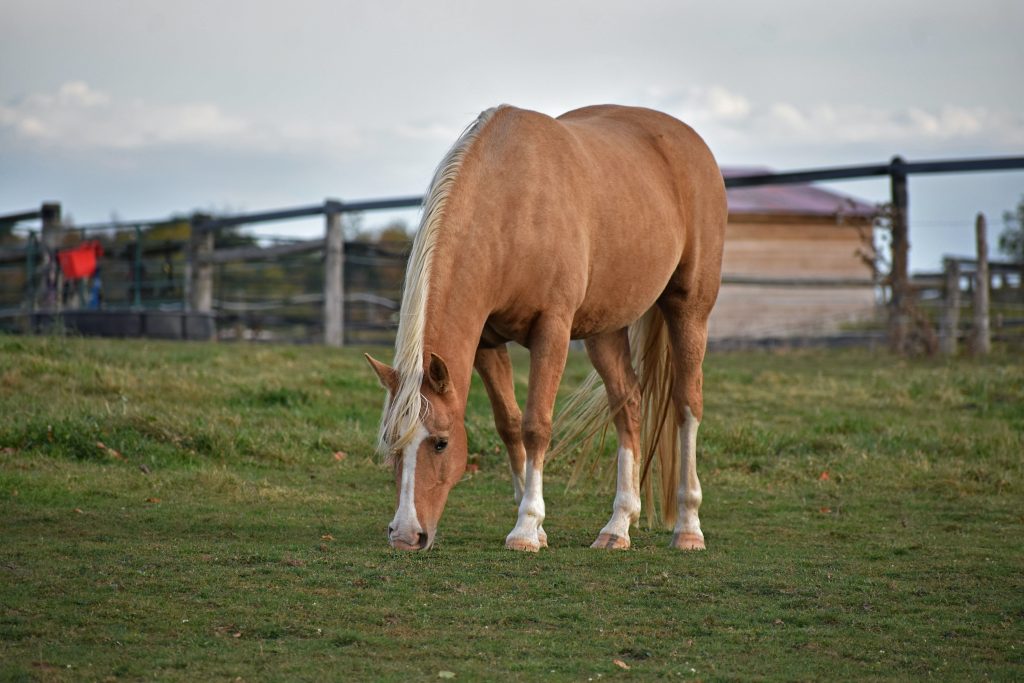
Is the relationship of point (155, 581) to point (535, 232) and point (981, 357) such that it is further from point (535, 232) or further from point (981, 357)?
point (981, 357)

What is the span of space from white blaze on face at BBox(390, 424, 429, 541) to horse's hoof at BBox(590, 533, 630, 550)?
3.24 ft

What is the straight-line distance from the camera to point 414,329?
14.9 ft

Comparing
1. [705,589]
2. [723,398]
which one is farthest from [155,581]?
[723,398]

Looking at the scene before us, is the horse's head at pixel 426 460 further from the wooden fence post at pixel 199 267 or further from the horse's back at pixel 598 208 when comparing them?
the wooden fence post at pixel 199 267

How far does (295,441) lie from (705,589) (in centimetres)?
358

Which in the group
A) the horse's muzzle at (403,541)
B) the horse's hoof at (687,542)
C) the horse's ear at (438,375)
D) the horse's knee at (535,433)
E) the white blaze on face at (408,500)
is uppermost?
the horse's ear at (438,375)

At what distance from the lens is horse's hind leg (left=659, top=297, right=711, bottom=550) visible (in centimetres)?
529

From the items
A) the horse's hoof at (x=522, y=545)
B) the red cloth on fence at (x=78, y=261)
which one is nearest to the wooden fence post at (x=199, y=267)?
the red cloth on fence at (x=78, y=261)

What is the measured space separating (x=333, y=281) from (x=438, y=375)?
10088mm

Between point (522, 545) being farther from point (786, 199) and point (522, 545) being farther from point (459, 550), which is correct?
point (786, 199)

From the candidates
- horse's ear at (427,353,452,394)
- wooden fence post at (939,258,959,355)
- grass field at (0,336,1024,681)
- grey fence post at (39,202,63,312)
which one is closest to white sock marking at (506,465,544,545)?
grass field at (0,336,1024,681)

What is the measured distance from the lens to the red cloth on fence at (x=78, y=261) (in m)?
14.2

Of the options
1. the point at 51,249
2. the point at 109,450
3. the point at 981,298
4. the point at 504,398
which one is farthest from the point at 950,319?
the point at 51,249

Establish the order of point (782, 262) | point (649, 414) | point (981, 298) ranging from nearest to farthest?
1. point (649, 414)
2. point (981, 298)
3. point (782, 262)
